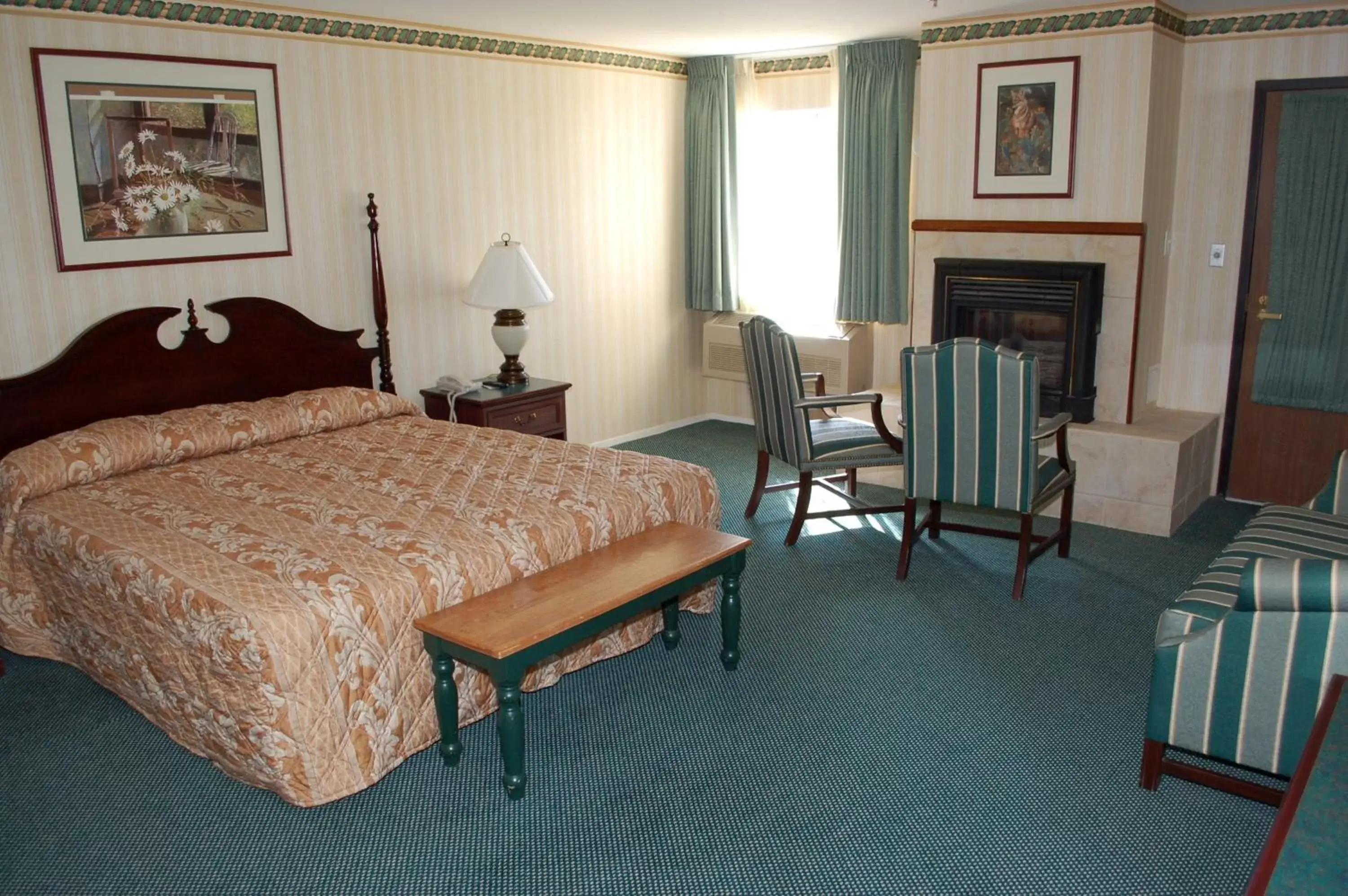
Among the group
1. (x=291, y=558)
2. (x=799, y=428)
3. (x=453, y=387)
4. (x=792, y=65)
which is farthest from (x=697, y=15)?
(x=291, y=558)

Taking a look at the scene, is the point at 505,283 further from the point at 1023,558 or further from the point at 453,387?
the point at 1023,558

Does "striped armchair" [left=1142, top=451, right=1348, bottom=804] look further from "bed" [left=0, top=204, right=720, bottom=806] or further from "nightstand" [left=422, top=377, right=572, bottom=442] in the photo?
"nightstand" [left=422, top=377, right=572, bottom=442]

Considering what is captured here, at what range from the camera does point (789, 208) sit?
21.6 ft

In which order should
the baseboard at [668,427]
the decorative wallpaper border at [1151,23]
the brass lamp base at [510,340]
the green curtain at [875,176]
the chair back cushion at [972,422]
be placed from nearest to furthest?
the chair back cushion at [972,422] → the decorative wallpaper border at [1151,23] → the brass lamp base at [510,340] → the green curtain at [875,176] → the baseboard at [668,427]

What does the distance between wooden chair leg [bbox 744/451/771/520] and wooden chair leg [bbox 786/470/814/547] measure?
1.09 ft

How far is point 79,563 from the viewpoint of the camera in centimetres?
317

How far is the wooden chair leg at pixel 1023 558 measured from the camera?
162 inches

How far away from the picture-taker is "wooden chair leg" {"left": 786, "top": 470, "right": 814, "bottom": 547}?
15.6 ft

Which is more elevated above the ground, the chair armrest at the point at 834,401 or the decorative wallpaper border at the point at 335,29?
the decorative wallpaper border at the point at 335,29

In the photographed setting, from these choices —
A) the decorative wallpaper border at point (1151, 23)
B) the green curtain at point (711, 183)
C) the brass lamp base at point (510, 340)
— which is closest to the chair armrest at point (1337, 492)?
the decorative wallpaper border at point (1151, 23)

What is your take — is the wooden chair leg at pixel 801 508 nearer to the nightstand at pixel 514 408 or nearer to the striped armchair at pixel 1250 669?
the nightstand at pixel 514 408

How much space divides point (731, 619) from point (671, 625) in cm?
32

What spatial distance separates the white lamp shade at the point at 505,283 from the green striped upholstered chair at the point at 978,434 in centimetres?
197

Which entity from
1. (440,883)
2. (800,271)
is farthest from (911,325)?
(440,883)
